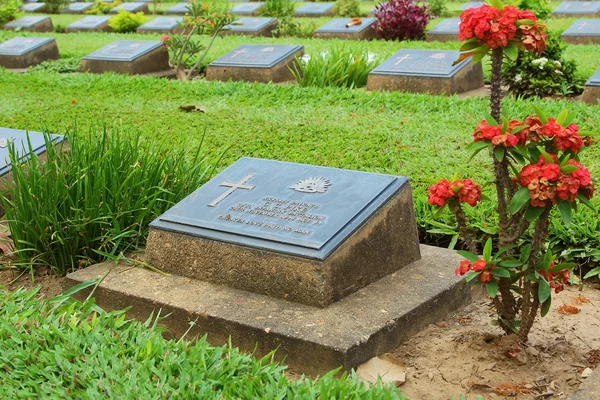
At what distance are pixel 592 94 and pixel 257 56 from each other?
361cm

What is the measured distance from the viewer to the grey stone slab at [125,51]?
9688 millimetres

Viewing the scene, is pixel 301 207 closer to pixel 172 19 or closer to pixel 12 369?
pixel 12 369

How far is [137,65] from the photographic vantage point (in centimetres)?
965

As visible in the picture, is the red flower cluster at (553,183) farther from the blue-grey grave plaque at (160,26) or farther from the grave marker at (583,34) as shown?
the blue-grey grave plaque at (160,26)

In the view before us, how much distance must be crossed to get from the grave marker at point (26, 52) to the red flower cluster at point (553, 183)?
30.3 feet

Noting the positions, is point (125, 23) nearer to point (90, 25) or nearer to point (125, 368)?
point (90, 25)

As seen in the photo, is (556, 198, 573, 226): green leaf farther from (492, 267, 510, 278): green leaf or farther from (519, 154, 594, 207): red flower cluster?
(492, 267, 510, 278): green leaf

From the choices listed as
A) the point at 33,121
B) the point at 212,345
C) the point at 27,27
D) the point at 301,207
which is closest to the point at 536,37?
the point at 301,207

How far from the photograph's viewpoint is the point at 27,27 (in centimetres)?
1568

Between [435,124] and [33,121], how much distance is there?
328cm

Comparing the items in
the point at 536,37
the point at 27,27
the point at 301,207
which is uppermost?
the point at 536,37

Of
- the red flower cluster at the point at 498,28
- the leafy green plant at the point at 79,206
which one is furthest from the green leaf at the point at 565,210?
the leafy green plant at the point at 79,206

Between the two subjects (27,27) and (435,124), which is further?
(27,27)

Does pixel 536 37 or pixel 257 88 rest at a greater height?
pixel 536 37
